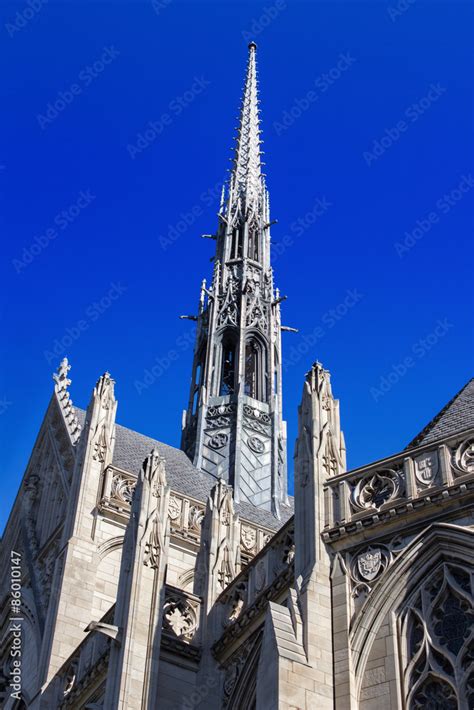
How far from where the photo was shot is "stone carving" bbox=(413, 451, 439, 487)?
15.9 metres

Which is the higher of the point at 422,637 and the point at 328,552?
the point at 328,552

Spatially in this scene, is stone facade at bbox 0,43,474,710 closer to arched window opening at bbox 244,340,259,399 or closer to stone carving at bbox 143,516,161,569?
stone carving at bbox 143,516,161,569

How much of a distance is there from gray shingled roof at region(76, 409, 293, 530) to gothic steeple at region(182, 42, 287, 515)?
27.6 inches

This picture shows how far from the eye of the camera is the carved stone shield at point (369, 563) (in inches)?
614

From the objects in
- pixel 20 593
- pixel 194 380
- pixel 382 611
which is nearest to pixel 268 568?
pixel 382 611

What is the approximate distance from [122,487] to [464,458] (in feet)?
48.7

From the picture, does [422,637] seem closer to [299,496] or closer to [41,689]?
[299,496]

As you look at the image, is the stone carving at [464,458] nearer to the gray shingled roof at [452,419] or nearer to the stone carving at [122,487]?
the gray shingled roof at [452,419]

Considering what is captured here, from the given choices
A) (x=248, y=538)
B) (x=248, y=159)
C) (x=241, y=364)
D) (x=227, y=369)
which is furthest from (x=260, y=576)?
(x=248, y=159)

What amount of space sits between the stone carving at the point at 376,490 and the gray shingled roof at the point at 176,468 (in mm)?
15811

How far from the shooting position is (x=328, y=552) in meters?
16.2

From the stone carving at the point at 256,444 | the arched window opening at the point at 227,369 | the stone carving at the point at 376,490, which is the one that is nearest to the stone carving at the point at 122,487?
the stone carving at the point at 256,444

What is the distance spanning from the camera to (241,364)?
41.4 metres

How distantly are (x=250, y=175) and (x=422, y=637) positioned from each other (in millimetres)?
38968
